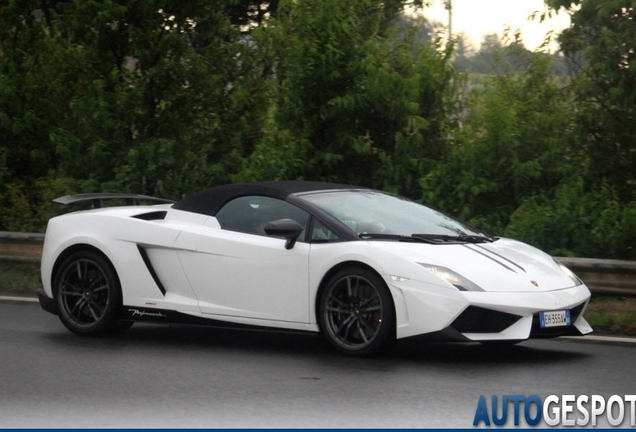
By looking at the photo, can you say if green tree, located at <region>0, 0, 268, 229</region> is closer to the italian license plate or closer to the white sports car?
the white sports car

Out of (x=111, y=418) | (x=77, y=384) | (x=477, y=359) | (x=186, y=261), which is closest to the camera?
(x=111, y=418)

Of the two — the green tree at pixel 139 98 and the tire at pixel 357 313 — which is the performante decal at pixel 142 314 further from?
the green tree at pixel 139 98

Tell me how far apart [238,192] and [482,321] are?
2.40 metres

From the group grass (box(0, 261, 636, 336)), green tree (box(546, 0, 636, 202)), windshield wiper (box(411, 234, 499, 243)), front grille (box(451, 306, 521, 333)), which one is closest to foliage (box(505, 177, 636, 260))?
green tree (box(546, 0, 636, 202))

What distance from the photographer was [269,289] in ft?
29.5

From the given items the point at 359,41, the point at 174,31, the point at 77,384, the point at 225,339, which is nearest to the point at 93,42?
the point at 174,31

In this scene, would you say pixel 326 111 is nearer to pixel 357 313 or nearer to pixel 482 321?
pixel 357 313

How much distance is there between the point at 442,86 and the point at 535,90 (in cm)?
123

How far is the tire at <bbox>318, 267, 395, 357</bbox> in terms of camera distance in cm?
845

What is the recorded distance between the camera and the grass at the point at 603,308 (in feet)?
33.0

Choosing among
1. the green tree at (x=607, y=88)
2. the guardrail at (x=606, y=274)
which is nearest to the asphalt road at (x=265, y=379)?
the guardrail at (x=606, y=274)

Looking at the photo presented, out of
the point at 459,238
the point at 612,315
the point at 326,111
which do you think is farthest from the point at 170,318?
the point at 326,111

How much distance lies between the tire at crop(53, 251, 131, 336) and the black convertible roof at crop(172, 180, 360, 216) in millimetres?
827

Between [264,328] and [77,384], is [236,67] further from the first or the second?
[77,384]
